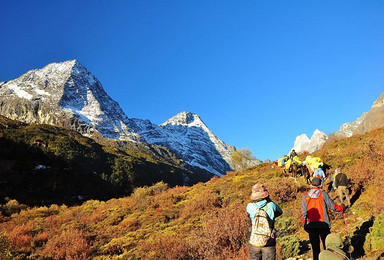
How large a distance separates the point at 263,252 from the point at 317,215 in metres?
1.68

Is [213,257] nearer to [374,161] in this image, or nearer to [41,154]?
[374,161]

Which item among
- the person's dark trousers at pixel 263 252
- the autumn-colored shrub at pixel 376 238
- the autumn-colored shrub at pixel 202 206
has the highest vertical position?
the autumn-colored shrub at pixel 202 206

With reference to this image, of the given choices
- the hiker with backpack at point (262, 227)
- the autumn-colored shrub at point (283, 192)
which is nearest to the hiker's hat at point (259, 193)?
the hiker with backpack at point (262, 227)

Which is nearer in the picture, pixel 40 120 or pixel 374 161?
pixel 374 161

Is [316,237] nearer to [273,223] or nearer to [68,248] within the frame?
[273,223]

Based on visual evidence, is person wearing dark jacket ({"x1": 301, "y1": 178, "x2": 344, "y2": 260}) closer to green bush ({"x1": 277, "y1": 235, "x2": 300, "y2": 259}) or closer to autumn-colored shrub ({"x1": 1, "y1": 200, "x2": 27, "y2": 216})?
green bush ({"x1": 277, "y1": 235, "x2": 300, "y2": 259})

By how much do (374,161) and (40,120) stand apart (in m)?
166

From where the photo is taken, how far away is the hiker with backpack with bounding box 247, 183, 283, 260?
411cm

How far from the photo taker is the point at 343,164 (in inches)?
516

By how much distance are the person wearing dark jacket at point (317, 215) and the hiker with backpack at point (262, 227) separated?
4.00 feet

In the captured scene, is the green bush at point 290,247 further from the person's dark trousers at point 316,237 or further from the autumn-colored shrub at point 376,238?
the autumn-colored shrub at point 376,238

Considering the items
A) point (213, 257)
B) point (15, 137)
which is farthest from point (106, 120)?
point (213, 257)

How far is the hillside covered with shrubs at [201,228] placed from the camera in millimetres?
6455

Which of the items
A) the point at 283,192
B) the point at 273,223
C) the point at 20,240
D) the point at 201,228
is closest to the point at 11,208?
the point at 20,240
